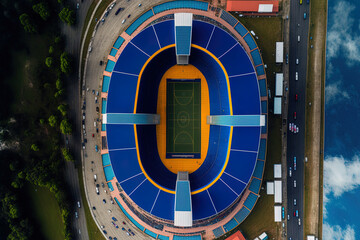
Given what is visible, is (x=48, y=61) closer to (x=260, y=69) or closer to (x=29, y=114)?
(x=29, y=114)

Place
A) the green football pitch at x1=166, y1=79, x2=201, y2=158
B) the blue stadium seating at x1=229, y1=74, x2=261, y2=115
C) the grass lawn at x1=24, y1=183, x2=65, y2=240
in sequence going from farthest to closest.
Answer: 1. the grass lawn at x1=24, y1=183, x2=65, y2=240
2. the green football pitch at x1=166, y1=79, x2=201, y2=158
3. the blue stadium seating at x1=229, y1=74, x2=261, y2=115

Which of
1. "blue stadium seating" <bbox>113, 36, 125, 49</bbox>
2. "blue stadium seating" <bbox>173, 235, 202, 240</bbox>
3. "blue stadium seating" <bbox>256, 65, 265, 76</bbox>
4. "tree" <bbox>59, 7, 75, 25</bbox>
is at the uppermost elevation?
"tree" <bbox>59, 7, 75, 25</bbox>

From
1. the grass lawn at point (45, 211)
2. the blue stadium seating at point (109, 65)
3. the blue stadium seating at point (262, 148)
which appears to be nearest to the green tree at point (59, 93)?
the blue stadium seating at point (109, 65)

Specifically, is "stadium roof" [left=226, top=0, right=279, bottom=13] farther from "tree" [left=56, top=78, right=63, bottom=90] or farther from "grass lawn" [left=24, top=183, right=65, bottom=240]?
"grass lawn" [left=24, top=183, right=65, bottom=240]

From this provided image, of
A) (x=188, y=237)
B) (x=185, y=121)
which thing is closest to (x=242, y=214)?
(x=188, y=237)

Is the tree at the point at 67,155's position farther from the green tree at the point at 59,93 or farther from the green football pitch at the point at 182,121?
the green football pitch at the point at 182,121

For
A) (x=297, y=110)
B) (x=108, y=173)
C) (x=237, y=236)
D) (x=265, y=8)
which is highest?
(x=265, y=8)

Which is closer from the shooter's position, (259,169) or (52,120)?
(52,120)

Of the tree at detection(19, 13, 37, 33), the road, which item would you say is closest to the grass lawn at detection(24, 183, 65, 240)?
the road
